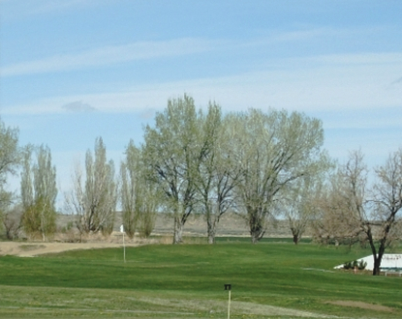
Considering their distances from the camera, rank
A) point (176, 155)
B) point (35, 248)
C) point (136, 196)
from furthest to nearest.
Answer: point (136, 196) < point (176, 155) < point (35, 248)

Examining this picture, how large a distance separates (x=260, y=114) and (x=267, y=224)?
11273 mm

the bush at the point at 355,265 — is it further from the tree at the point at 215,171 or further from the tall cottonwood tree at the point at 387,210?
the tree at the point at 215,171

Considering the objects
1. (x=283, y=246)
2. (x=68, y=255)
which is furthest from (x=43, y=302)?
(x=283, y=246)

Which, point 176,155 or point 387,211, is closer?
point 387,211

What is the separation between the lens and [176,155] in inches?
3130

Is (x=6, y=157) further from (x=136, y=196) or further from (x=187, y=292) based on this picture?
(x=187, y=292)

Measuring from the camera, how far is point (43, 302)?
89.7 feet

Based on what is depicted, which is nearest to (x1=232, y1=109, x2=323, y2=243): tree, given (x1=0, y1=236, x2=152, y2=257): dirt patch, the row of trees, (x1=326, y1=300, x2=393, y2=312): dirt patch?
the row of trees

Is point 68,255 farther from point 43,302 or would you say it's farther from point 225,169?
point 43,302

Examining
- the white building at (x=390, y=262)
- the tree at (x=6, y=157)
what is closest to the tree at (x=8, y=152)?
the tree at (x=6, y=157)

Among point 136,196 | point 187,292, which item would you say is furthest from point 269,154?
point 187,292

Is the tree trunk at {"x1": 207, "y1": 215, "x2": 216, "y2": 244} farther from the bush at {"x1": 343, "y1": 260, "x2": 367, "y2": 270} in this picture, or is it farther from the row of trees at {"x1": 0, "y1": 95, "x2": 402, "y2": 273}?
the bush at {"x1": 343, "y1": 260, "x2": 367, "y2": 270}

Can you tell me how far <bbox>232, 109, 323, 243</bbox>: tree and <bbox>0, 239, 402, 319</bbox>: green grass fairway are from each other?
22030 millimetres

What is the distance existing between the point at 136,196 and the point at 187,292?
5230cm
